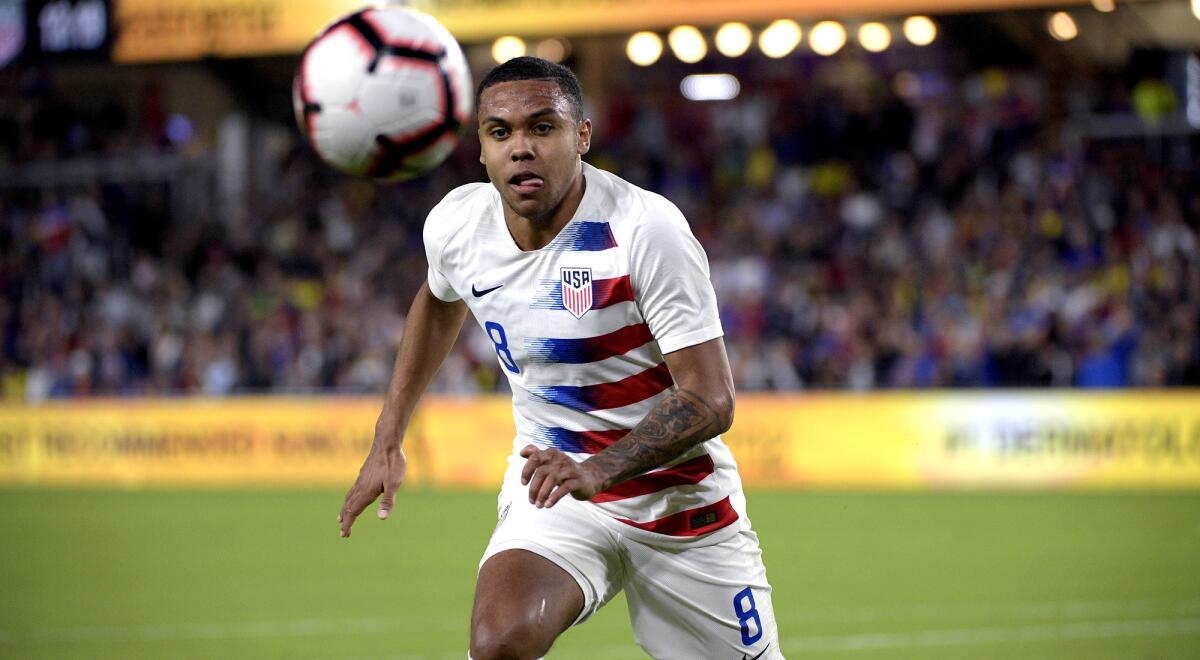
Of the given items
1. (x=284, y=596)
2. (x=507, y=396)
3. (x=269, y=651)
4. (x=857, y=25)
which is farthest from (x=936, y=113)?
(x=269, y=651)

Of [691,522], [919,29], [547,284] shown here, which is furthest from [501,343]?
[919,29]

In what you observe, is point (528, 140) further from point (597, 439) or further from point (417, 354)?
point (417, 354)

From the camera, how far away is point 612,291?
4070 millimetres

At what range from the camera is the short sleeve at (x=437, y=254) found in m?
4.48

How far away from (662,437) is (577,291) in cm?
55

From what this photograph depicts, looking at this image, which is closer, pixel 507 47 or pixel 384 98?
pixel 384 98

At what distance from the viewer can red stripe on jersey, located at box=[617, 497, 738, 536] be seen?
4.24 metres

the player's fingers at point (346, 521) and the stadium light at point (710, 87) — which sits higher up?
the stadium light at point (710, 87)

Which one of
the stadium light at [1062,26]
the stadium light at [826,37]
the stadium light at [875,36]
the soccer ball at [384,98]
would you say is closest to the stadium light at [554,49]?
the stadium light at [826,37]

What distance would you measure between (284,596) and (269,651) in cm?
187

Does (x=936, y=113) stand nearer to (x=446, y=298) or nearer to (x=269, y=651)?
(x=269, y=651)

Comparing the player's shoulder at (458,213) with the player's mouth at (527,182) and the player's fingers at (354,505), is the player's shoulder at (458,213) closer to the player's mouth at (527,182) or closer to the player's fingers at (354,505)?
the player's mouth at (527,182)

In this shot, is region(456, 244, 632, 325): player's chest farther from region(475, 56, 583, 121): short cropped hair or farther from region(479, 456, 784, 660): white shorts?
region(479, 456, 784, 660): white shorts

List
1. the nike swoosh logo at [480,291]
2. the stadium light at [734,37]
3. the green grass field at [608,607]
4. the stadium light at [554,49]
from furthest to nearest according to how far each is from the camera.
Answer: the stadium light at [554,49], the stadium light at [734,37], the green grass field at [608,607], the nike swoosh logo at [480,291]
